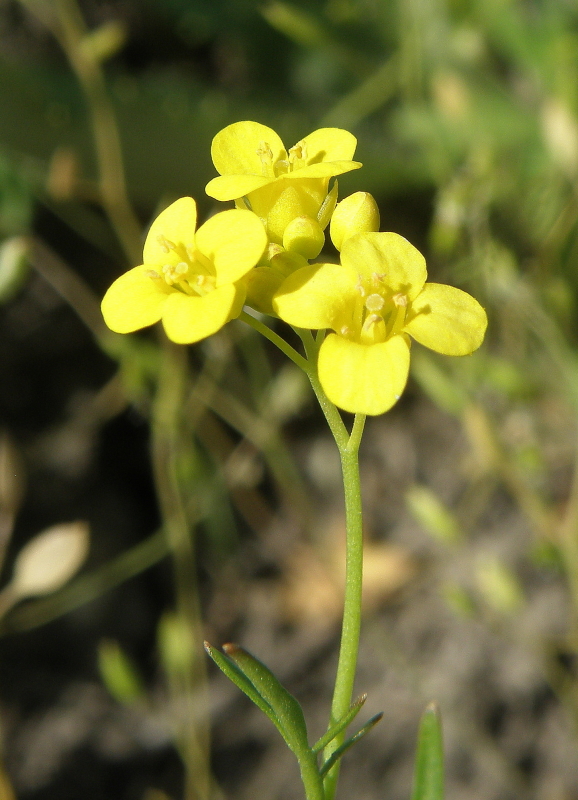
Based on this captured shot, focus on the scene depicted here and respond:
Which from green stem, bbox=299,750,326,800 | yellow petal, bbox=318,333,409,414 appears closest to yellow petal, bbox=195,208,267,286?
yellow petal, bbox=318,333,409,414

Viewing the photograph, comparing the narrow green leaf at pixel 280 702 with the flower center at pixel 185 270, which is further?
the flower center at pixel 185 270

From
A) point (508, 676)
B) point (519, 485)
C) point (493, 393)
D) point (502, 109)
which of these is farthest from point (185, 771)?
point (502, 109)


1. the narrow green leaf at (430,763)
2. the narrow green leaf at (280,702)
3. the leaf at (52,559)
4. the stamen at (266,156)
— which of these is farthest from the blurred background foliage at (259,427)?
the narrow green leaf at (280,702)

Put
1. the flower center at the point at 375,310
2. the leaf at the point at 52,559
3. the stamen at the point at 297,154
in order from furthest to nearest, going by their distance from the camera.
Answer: the leaf at the point at 52,559 → the stamen at the point at 297,154 → the flower center at the point at 375,310

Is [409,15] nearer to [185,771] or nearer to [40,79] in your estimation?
[40,79]

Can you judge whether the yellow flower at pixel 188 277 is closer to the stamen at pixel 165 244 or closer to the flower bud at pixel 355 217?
the stamen at pixel 165 244

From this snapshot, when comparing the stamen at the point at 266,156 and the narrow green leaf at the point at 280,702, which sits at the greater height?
the stamen at the point at 266,156

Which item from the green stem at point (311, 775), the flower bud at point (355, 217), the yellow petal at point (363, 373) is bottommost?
the green stem at point (311, 775)

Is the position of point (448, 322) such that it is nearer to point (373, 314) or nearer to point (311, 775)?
point (373, 314)
